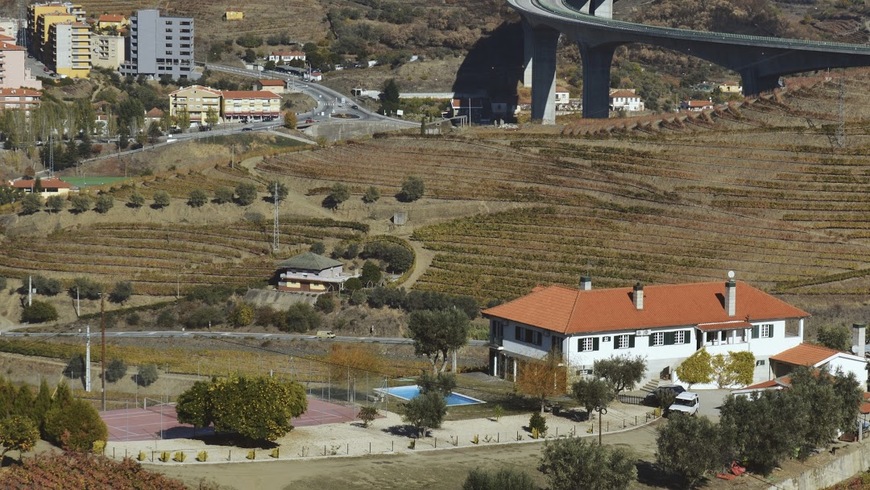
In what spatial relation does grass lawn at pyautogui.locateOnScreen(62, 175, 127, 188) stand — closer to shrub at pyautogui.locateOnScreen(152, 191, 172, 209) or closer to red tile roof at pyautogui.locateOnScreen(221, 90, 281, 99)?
shrub at pyautogui.locateOnScreen(152, 191, 172, 209)

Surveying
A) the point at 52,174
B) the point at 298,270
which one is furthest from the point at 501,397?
the point at 52,174

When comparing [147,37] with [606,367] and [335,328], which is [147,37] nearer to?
[335,328]

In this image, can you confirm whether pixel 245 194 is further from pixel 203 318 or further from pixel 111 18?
pixel 111 18

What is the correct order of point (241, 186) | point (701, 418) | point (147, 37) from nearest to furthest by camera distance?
point (701, 418) < point (241, 186) < point (147, 37)

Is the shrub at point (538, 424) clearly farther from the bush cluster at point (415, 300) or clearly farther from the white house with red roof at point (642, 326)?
the bush cluster at point (415, 300)

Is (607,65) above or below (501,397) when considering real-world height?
above

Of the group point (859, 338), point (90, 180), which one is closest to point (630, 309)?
point (859, 338)

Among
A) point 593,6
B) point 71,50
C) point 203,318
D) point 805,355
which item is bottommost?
point 203,318
